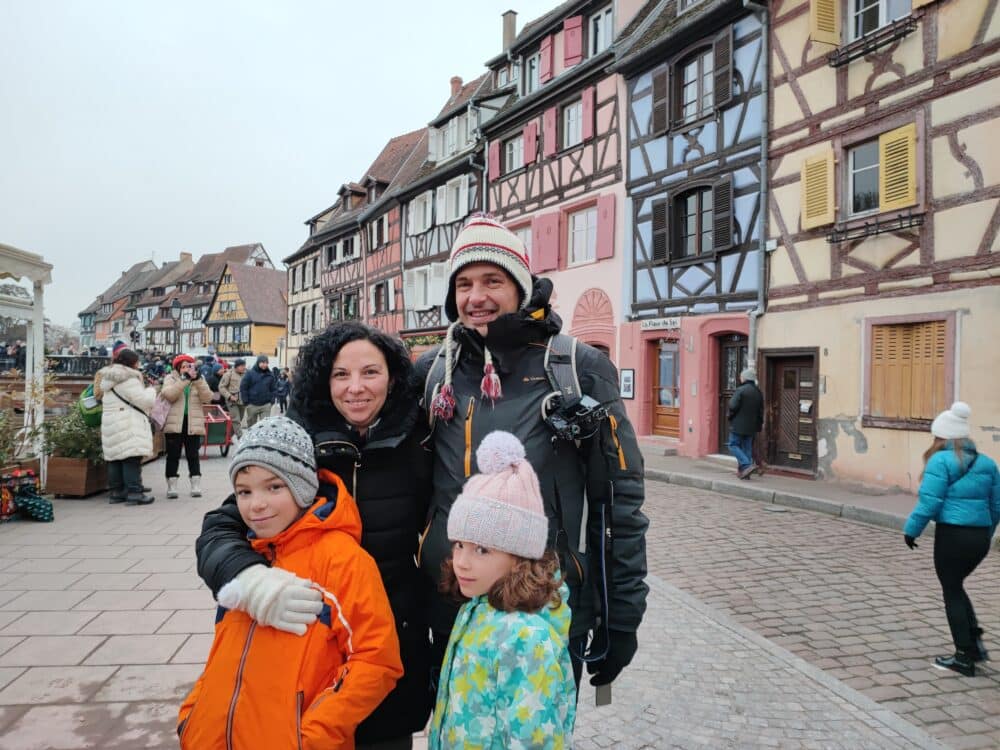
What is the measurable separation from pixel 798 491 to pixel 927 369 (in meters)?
2.43

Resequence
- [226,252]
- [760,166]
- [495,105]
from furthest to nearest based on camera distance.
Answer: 1. [226,252]
2. [495,105]
3. [760,166]

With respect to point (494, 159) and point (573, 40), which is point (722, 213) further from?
point (494, 159)

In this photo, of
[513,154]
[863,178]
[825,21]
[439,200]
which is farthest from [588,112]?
[439,200]

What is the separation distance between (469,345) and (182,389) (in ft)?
22.3

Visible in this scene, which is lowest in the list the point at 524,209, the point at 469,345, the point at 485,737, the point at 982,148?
the point at 485,737

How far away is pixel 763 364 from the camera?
39.8 feet

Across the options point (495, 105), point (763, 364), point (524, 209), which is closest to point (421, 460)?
point (763, 364)

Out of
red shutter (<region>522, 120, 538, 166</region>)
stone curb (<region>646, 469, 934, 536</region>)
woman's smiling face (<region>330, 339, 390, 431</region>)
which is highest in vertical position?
red shutter (<region>522, 120, 538, 166</region>)

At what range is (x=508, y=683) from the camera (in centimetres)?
171

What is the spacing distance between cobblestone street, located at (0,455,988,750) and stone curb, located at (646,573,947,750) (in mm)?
11

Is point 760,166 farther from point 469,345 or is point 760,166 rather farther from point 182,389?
point 469,345

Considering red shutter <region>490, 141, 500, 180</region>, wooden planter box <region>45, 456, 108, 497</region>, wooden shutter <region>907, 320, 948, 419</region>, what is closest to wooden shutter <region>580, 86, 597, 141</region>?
red shutter <region>490, 141, 500, 180</region>

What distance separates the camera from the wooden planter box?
25.9 feet

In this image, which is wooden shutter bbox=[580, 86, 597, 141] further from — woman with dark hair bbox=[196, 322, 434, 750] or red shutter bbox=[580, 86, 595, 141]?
woman with dark hair bbox=[196, 322, 434, 750]
